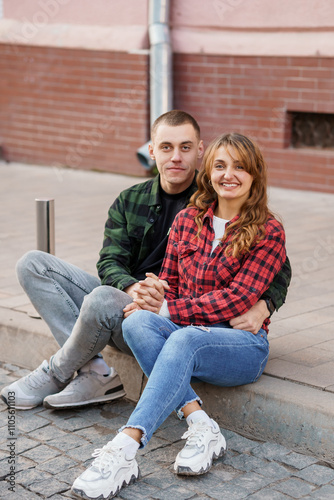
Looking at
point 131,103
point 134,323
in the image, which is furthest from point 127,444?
point 131,103

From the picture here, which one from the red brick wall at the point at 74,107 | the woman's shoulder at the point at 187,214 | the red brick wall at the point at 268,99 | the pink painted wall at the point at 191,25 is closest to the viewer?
the woman's shoulder at the point at 187,214

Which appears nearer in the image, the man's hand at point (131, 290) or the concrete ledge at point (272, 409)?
the concrete ledge at point (272, 409)

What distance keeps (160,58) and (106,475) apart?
6351mm

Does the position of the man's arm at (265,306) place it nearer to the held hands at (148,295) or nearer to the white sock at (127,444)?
the held hands at (148,295)

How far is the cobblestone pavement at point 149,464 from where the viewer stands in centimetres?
315

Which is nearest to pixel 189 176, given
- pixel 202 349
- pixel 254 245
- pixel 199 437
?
pixel 254 245

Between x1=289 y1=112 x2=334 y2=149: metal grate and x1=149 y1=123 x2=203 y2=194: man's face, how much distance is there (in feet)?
14.9

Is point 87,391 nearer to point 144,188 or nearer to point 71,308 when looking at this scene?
point 71,308

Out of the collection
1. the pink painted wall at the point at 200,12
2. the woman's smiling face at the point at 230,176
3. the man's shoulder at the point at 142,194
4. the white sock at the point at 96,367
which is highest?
the pink painted wall at the point at 200,12

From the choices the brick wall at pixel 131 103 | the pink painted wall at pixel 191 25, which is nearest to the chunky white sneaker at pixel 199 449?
the brick wall at pixel 131 103

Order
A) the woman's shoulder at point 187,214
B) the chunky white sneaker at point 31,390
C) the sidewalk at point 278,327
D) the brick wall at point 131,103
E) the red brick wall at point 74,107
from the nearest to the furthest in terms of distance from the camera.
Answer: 1. the sidewalk at point 278,327
2. the woman's shoulder at point 187,214
3. the chunky white sneaker at point 31,390
4. the brick wall at point 131,103
5. the red brick wall at point 74,107

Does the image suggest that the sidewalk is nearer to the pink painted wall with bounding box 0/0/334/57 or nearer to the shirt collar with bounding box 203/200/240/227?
the shirt collar with bounding box 203/200/240/227

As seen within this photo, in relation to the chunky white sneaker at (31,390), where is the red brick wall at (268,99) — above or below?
above

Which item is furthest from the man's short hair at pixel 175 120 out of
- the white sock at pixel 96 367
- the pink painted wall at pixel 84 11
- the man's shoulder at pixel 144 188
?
the pink painted wall at pixel 84 11
